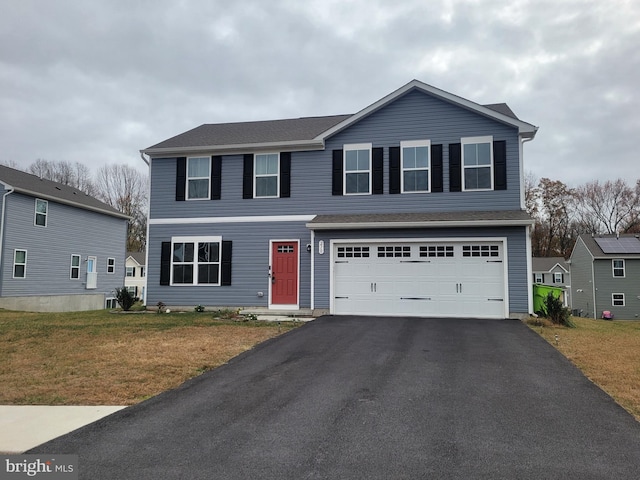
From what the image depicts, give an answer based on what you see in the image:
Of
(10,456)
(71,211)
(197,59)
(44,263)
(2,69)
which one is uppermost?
(2,69)

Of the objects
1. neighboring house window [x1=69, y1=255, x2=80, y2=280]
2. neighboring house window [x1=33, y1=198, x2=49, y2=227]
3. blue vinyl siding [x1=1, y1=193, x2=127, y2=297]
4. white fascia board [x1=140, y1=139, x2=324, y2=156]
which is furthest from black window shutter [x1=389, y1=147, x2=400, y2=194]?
neighboring house window [x1=69, y1=255, x2=80, y2=280]

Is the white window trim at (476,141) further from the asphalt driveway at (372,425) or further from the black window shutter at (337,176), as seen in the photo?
the asphalt driveway at (372,425)

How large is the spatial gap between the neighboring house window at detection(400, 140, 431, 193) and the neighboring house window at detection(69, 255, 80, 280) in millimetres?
19000

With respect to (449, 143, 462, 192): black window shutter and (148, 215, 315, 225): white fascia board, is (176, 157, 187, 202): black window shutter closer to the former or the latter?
(148, 215, 315, 225): white fascia board

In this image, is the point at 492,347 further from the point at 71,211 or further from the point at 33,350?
the point at 71,211

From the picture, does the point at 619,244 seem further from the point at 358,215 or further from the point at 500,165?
the point at 358,215

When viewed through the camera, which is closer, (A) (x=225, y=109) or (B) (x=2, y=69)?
(B) (x=2, y=69)

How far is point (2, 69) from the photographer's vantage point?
22.7m

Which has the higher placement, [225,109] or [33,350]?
[225,109]

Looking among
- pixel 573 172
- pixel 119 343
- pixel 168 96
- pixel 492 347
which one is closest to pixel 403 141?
pixel 492 347

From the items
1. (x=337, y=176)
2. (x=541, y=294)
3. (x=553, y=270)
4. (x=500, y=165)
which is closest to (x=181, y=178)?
(x=337, y=176)

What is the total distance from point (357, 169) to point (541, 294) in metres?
6.54

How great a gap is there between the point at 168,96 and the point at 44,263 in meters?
11.6

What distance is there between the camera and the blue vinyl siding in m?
19.4
